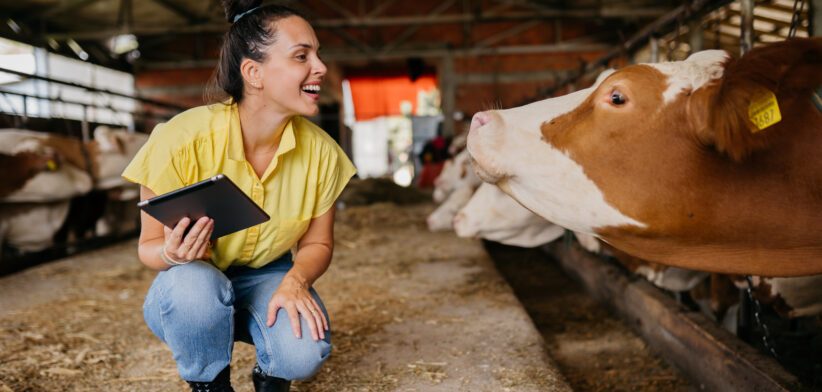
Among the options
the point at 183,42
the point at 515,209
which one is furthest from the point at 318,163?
the point at 183,42

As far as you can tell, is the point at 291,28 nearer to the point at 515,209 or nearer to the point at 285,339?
the point at 285,339

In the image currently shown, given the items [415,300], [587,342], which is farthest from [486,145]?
[587,342]

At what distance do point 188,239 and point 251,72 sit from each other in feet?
1.71

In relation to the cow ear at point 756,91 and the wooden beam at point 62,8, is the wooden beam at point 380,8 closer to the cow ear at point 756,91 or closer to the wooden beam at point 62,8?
the wooden beam at point 62,8

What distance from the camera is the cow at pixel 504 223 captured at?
3342 millimetres

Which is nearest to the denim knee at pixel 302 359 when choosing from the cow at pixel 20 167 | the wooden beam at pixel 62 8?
the cow at pixel 20 167

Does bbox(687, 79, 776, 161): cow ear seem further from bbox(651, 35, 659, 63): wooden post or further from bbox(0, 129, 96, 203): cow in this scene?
bbox(0, 129, 96, 203): cow

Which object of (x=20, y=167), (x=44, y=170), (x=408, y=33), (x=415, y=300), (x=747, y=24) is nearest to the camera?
(x=747, y=24)

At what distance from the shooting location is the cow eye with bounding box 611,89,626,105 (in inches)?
57.0

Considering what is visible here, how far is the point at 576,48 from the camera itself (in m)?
13.7

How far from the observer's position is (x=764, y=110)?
1218 mm

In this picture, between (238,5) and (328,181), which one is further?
Result: (328,181)

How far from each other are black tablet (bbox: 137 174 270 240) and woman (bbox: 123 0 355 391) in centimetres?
3

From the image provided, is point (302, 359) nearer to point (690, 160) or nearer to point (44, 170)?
point (690, 160)
